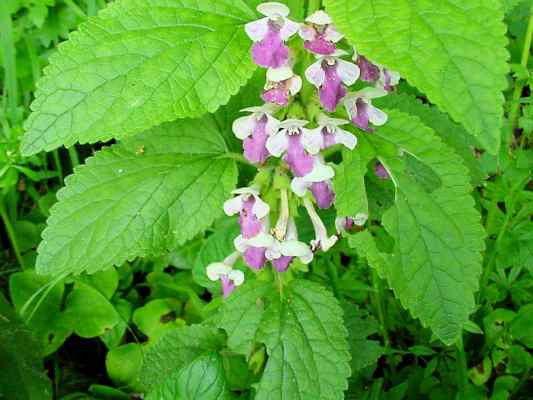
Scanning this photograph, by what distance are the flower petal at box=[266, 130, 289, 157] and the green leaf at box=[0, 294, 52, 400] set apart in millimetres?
1146

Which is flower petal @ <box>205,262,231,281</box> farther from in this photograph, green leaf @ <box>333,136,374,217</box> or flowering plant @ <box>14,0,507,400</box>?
green leaf @ <box>333,136,374,217</box>

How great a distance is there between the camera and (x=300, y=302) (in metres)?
1.87

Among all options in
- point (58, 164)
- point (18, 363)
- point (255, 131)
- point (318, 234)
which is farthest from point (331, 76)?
point (58, 164)

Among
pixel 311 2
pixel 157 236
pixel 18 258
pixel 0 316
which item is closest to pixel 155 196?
pixel 157 236

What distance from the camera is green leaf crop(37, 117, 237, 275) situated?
1.74 meters

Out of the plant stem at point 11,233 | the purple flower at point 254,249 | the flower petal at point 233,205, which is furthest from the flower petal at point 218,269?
the plant stem at point 11,233

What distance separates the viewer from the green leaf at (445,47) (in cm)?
114

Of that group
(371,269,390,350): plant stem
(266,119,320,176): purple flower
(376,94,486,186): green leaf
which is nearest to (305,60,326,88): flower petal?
(266,119,320,176): purple flower

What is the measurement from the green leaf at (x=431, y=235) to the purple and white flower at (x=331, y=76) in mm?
174

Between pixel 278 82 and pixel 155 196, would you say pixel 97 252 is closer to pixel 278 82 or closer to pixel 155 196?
Result: pixel 155 196

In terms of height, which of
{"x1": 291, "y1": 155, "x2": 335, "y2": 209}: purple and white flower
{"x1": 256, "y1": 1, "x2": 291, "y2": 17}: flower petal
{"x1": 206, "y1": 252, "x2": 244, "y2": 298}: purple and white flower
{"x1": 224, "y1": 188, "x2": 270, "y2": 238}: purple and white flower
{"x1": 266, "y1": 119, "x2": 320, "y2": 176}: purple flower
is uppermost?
{"x1": 256, "y1": 1, "x2": 291, "y2": 17}: flower petal

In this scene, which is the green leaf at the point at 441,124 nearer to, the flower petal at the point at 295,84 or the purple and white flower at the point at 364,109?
the purple and white flower at the point at 364,109

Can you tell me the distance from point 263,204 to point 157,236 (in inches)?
11.2

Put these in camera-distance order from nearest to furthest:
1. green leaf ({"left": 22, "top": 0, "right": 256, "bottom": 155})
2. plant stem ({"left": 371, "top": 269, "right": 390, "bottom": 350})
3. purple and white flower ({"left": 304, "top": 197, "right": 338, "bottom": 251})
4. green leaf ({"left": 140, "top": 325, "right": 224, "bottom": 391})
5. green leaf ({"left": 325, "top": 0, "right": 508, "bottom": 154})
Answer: green leaf ({"left": 325, "top": 0, "right": 508, "bottom": 154}), green leaf ({"left": 22, "top": 0, "right": 256, "bottom": 155}), purple and white flower ({"left": 304, "top": 197, "right": 338, "bottom": 251}), green leaf ({"left": 140, "top": 325, "right": 224, "bottom": 391}), plant stem ({"left": 371, "top": 269, "right": 390, "bottom": 350})
